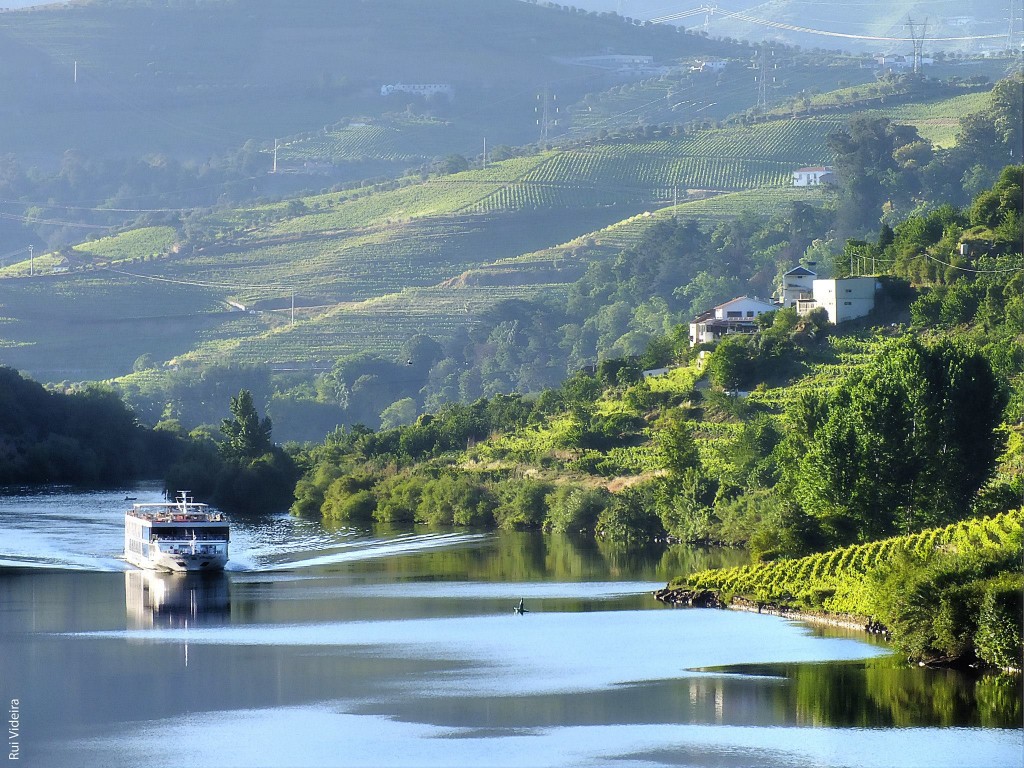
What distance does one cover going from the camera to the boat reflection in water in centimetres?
5138

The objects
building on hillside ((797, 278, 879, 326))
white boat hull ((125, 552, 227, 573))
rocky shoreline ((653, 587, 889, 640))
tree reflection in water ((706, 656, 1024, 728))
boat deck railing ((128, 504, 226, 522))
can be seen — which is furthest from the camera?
building on hillside ((797, 278, 879, 326))

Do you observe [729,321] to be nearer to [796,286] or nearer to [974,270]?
[796,286]

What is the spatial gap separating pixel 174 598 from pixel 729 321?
43.4m

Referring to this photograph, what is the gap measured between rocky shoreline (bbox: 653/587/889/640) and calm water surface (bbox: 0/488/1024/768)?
67cm

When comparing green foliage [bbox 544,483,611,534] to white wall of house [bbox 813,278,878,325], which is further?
white wall of house [bbox 813,278,878,325]

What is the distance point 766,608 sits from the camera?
159 ft

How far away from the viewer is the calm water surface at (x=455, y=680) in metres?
34.2

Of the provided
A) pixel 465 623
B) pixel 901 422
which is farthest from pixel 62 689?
pixel 901 422

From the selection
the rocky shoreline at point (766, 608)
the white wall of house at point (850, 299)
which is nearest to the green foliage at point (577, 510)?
the white wall of house at point (850, 299)

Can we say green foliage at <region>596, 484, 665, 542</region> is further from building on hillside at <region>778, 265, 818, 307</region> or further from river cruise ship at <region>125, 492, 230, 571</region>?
building on hillside at <region>778, 265, 818, 307</region>

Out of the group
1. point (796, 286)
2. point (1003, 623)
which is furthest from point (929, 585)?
point (796, 286)

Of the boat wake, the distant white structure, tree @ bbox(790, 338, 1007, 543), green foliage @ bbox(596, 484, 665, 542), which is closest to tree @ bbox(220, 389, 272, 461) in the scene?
the distant white structure

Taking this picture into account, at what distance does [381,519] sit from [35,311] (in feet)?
385

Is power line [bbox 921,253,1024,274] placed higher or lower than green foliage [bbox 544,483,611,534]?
higher
